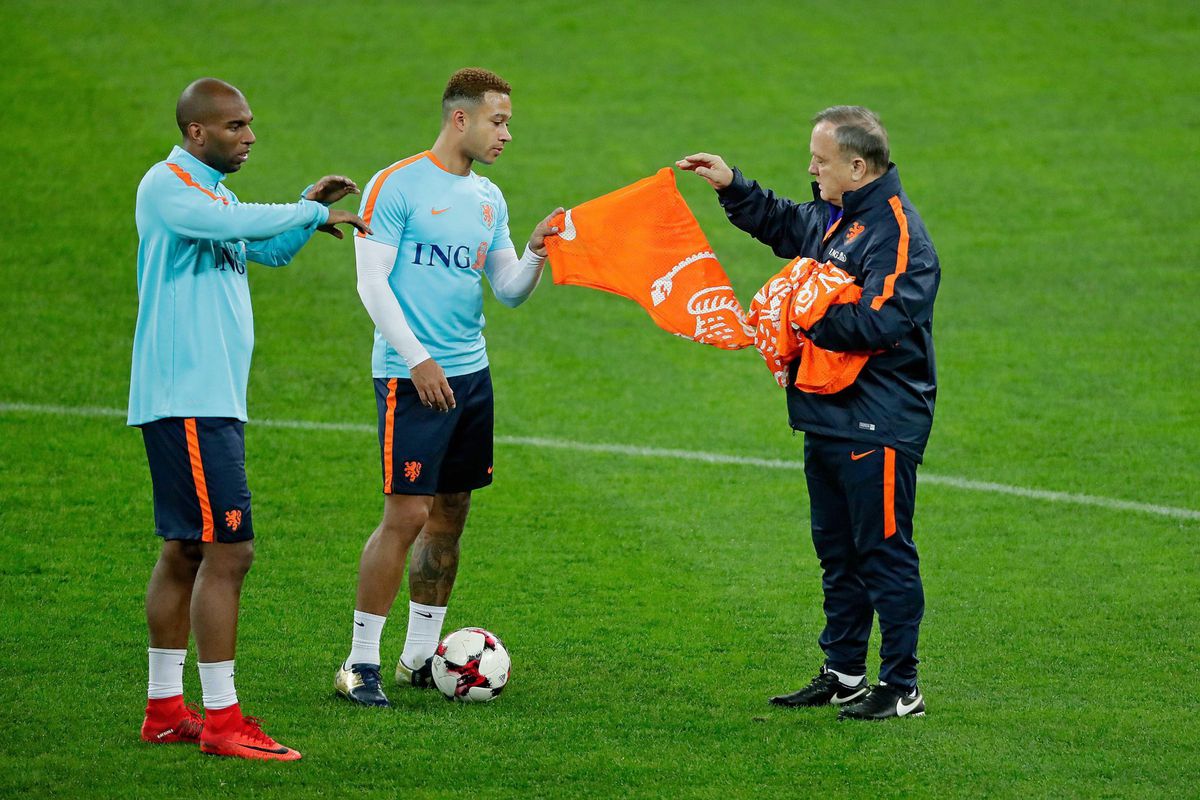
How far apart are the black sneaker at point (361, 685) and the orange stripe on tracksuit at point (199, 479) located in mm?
987

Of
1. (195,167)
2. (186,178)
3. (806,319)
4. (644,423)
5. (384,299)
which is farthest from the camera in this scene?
(644,423)

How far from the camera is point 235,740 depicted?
5078mm

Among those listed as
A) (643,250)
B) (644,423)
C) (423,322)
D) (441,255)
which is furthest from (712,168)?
(644,423)

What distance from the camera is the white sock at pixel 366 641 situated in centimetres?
580

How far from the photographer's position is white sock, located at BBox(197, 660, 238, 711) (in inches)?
200

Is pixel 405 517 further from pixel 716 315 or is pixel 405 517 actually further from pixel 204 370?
pixel 716 315

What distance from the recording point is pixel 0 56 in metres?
17.9

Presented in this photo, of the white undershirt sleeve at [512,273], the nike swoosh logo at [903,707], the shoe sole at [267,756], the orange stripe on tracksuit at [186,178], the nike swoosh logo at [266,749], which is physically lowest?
the shoe sole at [267,756]

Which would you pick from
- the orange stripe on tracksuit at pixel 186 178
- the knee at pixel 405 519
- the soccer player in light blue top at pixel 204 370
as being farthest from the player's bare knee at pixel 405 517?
the orange stripe on tracksuit at pixel 186 178

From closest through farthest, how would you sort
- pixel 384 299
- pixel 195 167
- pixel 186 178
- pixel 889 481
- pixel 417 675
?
pixel 186 178
pixel 195 167
pixel 889 481
pixel 384 299
pixel 417 675

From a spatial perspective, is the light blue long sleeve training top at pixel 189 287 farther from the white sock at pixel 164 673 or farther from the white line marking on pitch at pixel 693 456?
the white line marking on pitch at pixel 693 456

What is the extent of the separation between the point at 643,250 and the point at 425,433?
113 cm

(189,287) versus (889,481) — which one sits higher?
(189,287)

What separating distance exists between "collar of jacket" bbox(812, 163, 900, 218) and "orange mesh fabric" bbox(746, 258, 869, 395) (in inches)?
9.3
